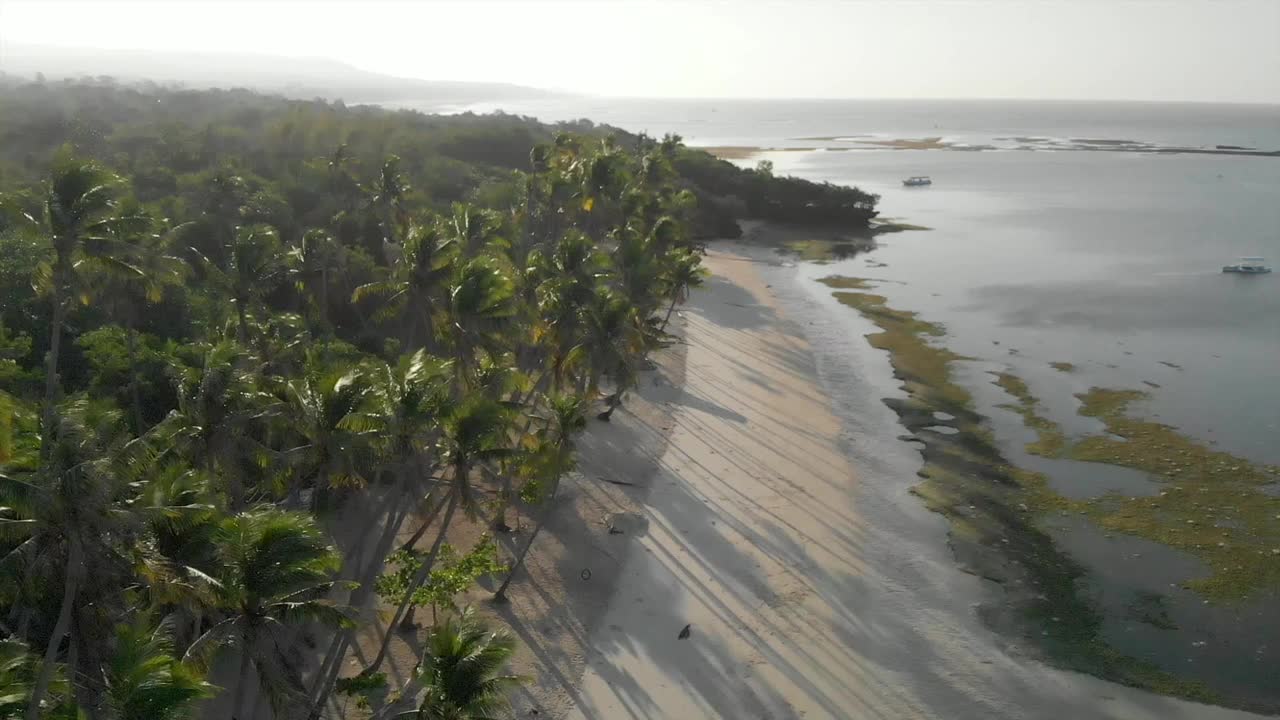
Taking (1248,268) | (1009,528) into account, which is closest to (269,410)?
(1009,528)

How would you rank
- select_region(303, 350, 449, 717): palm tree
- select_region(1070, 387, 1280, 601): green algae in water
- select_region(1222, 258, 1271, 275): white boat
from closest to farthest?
select_region(303, 350, 449, 717): palm tree < select_region(1070, 387, 1280, 601): green algae in water < select_region(1222, 258, 1271, 275): white boat

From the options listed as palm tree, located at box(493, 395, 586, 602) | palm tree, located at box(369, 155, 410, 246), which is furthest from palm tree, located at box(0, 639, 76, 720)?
palm tree, located at box(369, 155, 410, 246)

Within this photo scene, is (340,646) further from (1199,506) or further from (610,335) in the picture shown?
(1199,506)

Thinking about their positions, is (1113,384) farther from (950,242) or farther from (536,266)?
(950,242)

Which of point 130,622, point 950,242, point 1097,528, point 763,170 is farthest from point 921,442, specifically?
point 763,170

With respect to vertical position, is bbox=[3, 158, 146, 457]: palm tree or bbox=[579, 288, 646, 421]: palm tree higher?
bbox=[3, 158, 146, 457]: palm tree

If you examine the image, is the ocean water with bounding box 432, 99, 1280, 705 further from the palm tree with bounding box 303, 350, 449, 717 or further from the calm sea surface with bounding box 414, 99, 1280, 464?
the palm tree with bounding box 303, 350, 449, 717

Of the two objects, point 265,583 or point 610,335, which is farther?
point 610,335
